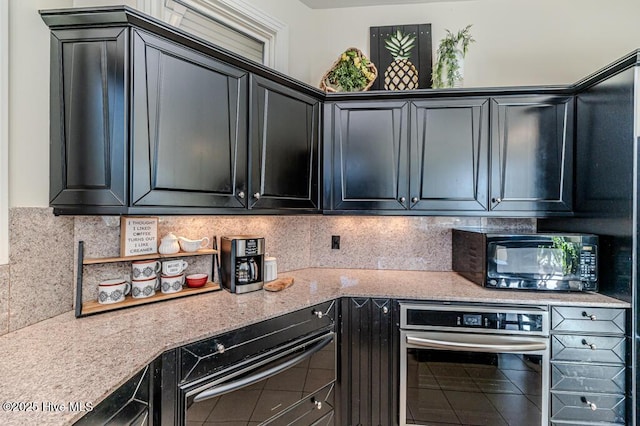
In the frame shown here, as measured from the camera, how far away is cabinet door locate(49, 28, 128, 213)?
1.22 meters

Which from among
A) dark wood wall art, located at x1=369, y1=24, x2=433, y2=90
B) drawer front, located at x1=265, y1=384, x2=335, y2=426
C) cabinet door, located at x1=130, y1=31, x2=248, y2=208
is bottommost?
drawer front, located at x1=265, y1=384, x2=335, y2=426

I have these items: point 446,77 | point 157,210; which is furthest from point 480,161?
point 157,210

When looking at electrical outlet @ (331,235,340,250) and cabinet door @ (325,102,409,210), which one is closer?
cabinet door @ (325,102,409,210)

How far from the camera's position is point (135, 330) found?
1.17 meters

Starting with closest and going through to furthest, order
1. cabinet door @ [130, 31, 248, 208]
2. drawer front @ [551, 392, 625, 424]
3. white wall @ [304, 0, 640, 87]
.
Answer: cabinet door @ [130, 31, 248, 208] < drawer front @ [551, 392, 625, 424] < white wall @ [304, 0, 640, 87]

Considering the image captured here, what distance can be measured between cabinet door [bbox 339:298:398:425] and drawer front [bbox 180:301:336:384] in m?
0.18

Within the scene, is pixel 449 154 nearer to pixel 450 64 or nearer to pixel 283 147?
pixel 450 64

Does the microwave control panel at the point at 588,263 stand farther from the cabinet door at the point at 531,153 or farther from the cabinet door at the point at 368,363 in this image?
the cabinet door at the point at 368,363

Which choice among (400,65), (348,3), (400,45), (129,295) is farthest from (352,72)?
(129,295)

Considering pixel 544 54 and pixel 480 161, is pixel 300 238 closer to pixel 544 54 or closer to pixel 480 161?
pixel 480 161

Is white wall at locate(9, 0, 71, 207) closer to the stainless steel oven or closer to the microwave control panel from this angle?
the stainless steel oven

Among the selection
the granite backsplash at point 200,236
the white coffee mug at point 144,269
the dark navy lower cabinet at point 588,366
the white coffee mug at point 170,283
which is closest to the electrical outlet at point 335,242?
the granite backsplash at point 200,236

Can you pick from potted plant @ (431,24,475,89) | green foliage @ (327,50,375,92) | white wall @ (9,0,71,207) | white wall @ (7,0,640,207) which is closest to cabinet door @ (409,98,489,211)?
potted plant @ (431,24,475,89)

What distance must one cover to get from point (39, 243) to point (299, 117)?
4.72 ft
